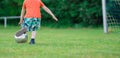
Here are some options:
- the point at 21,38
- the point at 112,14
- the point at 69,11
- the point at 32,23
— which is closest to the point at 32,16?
the point at 32,23

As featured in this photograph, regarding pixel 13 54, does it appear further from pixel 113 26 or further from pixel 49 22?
pixel 49 22

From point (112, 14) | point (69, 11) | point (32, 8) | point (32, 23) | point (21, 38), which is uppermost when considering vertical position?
point (32, 8)

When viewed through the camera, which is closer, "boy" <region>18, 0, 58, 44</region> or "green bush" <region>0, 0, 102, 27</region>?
"boy" <region>18, 0, 58, 44</region>

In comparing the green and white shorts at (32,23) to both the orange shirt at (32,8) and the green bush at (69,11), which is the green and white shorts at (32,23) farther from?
the green bush at (69,11)

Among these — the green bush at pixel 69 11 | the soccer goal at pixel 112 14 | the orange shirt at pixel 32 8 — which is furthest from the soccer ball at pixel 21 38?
the green bush at pixel 69 11

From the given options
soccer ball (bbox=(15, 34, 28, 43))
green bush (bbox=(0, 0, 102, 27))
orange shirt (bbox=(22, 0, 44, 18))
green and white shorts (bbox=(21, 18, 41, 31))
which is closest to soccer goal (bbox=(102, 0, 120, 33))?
green bush (bbox=(0, 0, 102, 27))

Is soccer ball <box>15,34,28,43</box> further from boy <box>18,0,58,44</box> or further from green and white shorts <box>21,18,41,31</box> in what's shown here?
green and white shorts <box>21,18,41,31</box>

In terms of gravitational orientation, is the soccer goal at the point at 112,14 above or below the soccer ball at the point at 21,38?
above

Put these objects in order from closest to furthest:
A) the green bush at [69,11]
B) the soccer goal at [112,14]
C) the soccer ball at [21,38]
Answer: the soccer ball at [21,38]
the soccer goal at [112,14]
the green bush at [69,11]

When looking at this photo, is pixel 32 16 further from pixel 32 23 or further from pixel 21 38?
pixel 21 38

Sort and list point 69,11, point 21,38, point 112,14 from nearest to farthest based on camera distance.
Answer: point 21,38, point 112,14, point 69,11

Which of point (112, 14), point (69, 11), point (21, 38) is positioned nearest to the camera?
point (21, 38)

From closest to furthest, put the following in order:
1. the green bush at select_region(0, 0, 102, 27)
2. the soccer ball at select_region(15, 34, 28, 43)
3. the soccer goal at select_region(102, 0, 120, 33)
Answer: the soccer ball at select_region(15, 34, 28, 43), the soccer goal at select_region(102, 0, 120, 33), the green bush at select_region(0, 0, 102, 27)

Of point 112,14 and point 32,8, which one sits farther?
point 112,14
